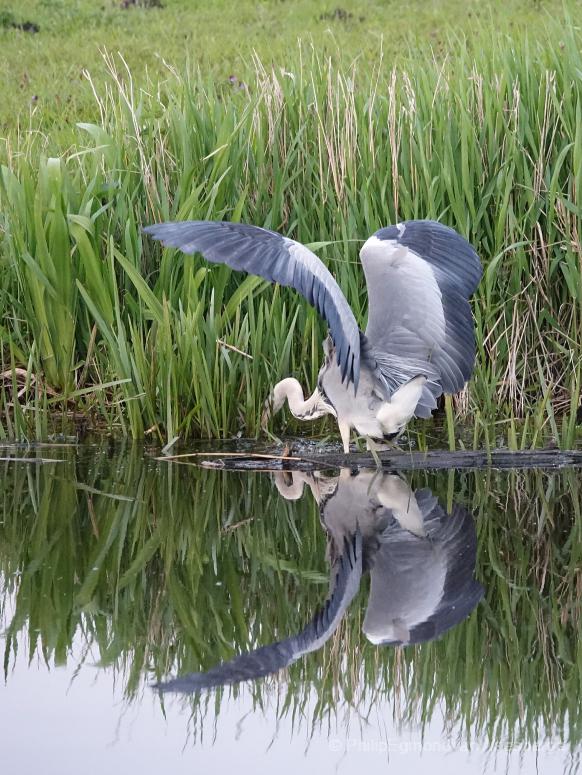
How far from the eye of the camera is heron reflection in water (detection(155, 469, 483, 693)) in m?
3.31

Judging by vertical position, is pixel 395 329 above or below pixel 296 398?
above

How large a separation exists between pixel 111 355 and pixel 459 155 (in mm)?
1868

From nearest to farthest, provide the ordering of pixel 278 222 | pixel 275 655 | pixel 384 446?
pixel 275 655 → pixel 384 446 → pixel 278 222

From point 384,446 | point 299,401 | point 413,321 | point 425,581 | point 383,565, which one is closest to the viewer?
point 425,581

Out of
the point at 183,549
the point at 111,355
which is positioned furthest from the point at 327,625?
the point at 111,355

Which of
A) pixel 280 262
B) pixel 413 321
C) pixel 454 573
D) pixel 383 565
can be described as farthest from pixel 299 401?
pixel 454 573

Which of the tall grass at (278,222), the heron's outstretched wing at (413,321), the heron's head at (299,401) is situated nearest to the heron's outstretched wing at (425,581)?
the heron's outstretched wing at (413,321)

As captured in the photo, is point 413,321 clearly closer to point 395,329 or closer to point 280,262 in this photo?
point 395,329

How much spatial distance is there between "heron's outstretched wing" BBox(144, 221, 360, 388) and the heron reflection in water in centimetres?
48

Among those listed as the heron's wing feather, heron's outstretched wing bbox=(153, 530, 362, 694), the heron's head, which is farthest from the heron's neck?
heron's outstretched wing bbox=(153, 530, 362, 694)

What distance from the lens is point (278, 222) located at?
20.4 feet

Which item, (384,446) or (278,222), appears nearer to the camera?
(384,446)

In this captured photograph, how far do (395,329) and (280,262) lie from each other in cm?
78

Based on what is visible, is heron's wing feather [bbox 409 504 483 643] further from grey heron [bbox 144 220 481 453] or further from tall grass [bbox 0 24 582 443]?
tall grass [bbox 0 24 582 443]
